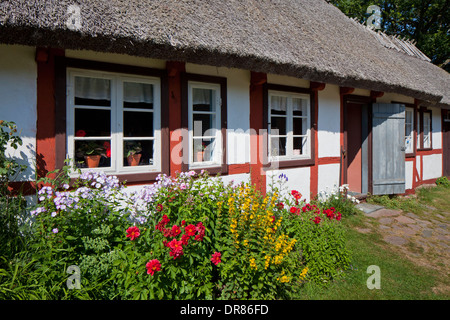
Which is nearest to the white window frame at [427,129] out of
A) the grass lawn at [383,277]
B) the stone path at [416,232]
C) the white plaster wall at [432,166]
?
the white plaster wall at [432,166]

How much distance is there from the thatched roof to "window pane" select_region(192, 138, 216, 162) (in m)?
1.12

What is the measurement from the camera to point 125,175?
3537 mm

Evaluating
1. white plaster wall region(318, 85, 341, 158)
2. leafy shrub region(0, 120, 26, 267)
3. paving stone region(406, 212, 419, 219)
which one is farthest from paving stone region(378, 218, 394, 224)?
leafy shrub region(0, 120, 26, 267)

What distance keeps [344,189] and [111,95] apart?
4623mm

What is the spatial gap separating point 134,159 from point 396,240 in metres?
3.98

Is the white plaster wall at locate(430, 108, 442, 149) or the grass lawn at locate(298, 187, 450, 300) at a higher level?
the white plaster wall at locate(430, 108, 442, 149)

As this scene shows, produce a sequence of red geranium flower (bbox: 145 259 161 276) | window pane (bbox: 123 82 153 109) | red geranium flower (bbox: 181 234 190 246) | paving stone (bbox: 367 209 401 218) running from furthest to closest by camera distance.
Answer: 1. paving stone (bbox: 367 209 401 218)
2. window pane (bbox: 123 82 153 109)
3. red geranium flower (bbox: 181 234 190 246)
4. red geranium flower (bbox: 145 259 161 276)

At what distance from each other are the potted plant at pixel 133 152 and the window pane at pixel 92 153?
0.76ft

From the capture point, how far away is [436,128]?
31.4 ft

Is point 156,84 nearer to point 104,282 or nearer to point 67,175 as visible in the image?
point 67,175

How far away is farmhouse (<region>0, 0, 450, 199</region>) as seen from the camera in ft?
9.86

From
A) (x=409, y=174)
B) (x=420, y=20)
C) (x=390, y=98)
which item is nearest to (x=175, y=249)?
(x=390, y=98)

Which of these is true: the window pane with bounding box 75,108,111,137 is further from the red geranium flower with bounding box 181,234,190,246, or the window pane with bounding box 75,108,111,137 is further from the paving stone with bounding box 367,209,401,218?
the paving stone with bounding box 367,209,401,218
